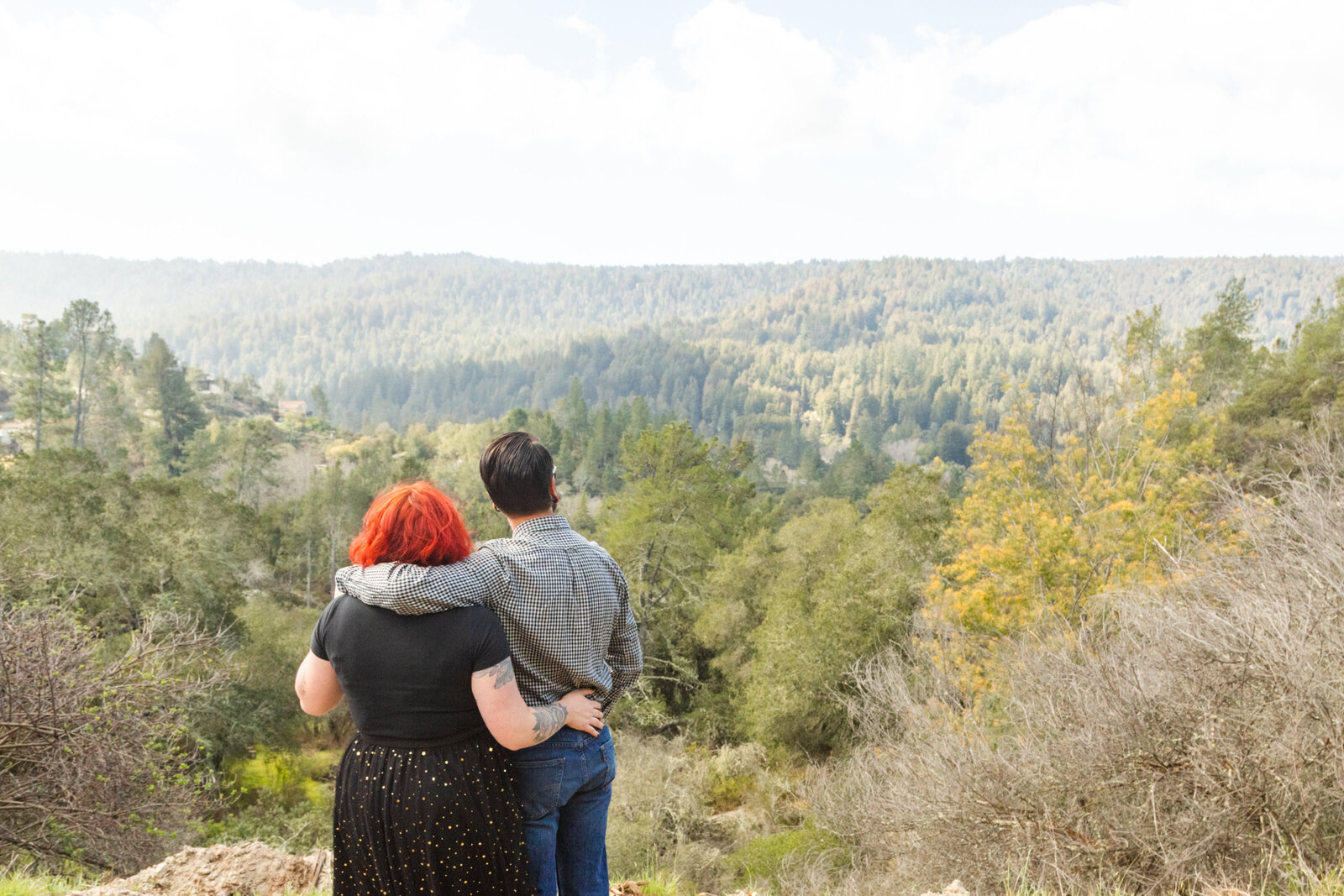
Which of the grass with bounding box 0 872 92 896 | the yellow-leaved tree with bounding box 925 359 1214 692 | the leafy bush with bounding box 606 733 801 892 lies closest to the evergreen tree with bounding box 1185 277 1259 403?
the yellow-leaved tree with bounding box 925 359 1214 692

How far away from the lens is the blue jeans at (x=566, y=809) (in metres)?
2.47

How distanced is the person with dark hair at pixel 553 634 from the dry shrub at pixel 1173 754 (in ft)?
10.4

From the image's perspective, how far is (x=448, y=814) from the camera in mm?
2275

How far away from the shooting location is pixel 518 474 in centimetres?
248

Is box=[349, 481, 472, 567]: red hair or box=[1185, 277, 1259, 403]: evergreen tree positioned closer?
box=[349, 481, 472, 567]: red hair

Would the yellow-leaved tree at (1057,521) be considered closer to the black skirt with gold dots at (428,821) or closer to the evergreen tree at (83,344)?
the black skirt with gold dots at (428,821)

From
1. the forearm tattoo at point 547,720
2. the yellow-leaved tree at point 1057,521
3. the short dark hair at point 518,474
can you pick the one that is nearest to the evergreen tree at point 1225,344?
the yellow-leaved tree at point 1057,521

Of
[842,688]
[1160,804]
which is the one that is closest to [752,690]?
[842,688]

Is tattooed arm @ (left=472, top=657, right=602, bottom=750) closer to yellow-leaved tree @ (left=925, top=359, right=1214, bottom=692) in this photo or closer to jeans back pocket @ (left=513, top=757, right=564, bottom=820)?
jeans back pocket @ (left=513, top=757, right=564, bottom=820)

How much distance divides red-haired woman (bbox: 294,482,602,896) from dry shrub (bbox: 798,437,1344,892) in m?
3.58

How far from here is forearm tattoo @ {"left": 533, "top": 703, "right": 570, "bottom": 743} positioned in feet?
7.55

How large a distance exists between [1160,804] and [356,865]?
Answer: 5425 mm

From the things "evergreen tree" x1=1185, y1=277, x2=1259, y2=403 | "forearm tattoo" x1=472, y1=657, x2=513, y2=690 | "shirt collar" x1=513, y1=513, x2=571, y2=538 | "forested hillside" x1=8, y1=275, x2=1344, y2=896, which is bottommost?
"forested hillside" x1=8, y1=275, x2=1344, y2=896

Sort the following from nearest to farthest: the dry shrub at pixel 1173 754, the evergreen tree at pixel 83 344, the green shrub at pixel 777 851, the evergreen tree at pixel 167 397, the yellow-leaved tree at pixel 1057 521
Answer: the dry shrub at pixel 1173 754 < the green shrub at pixel 777 851 < the yellow-leaved tree at pixel 1057 521 < the evergreen tree at pixel 83 344 < the evergreen tree at pixel 167 397
